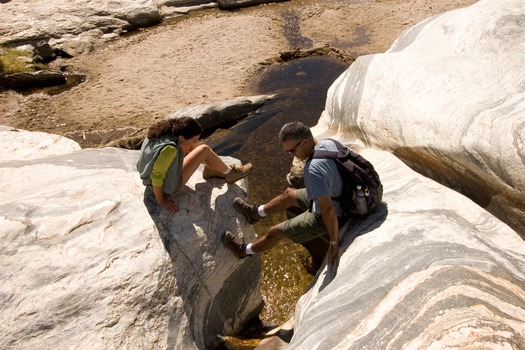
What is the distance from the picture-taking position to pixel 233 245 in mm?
5266

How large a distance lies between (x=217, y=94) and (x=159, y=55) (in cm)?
406

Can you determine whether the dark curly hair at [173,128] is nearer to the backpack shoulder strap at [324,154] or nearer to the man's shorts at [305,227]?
the backpack shoulder strap at [324,154]

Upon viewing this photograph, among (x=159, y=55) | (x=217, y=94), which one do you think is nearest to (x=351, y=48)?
(x=217, y=94)

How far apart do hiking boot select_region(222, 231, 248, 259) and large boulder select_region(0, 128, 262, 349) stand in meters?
0.10

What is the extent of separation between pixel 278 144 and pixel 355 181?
5438 mm

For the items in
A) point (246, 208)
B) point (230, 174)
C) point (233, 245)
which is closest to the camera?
point (233, 245)

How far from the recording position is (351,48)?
45.2 ft

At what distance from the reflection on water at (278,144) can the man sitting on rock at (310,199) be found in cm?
156

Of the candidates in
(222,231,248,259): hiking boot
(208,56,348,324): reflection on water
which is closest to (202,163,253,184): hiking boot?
(222,231,248,259): hiking boot

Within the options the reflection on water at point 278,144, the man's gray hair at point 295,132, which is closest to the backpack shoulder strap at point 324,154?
the man's gray hair at point 295,132

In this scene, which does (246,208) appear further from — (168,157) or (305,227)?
(168,157)

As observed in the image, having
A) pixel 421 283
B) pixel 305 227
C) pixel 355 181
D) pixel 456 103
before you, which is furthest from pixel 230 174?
pixel 456 103

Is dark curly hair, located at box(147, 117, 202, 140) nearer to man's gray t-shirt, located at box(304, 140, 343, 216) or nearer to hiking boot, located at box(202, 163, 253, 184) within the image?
hiking boot, located at box(202, 163, 253, 184)

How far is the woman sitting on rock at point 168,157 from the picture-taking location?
4.82 meters
